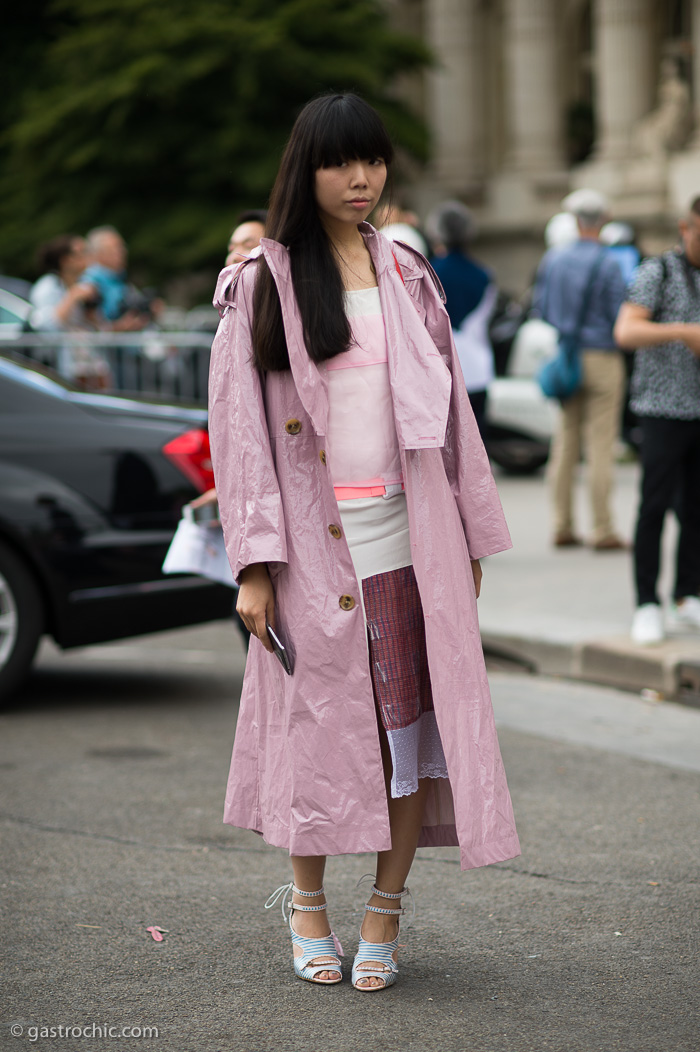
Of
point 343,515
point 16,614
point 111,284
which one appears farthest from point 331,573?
point 111,284

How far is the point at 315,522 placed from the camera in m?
3.24

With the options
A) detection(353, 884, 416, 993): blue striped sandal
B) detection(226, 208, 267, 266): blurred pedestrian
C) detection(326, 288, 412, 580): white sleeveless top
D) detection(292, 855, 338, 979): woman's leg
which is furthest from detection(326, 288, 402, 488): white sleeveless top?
detection(226, 208, 267, 266): blurred pedestrian

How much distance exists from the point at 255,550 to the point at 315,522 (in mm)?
146

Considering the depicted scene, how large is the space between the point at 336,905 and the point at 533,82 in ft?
91.8

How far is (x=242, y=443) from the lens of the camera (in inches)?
127

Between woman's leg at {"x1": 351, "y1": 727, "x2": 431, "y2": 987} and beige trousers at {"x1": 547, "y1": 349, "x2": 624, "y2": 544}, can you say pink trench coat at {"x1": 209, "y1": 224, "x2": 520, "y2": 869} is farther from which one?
beige trousers at {"x1": 547, "y1": 349, "x2": 624, "y2": 544}

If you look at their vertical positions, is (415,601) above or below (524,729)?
above

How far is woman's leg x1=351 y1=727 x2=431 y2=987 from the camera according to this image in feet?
11.0

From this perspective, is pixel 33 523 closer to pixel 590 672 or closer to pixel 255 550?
pixel 590 672

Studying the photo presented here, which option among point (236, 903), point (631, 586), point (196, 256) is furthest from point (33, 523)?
point (196, 256)

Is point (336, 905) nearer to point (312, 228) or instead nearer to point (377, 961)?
point (377, 961)

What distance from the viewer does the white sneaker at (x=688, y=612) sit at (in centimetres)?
709

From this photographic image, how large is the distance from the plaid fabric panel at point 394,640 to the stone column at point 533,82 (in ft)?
92.5
